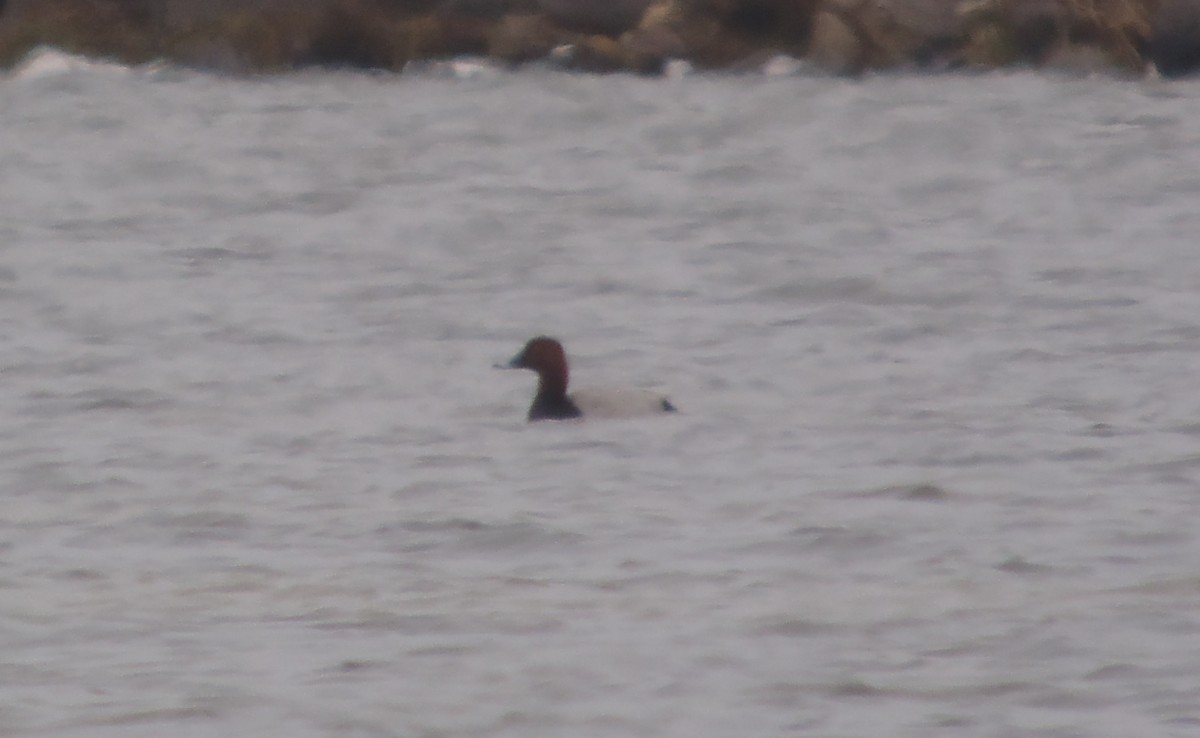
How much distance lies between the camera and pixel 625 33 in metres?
32.0

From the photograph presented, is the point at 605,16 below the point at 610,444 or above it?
above

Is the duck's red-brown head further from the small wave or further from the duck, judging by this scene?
the small wave

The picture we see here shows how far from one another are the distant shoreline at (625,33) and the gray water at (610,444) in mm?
6764

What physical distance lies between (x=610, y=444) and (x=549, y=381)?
3.03 ft

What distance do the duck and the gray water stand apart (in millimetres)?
105

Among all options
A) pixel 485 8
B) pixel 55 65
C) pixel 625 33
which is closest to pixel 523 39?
pixel 625 33

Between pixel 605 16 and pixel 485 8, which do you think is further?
pixel 485 8

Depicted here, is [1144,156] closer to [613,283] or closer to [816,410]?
[613,283]

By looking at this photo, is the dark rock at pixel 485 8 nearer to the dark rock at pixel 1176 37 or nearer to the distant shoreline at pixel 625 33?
the distant shoreline at pixel 625 33

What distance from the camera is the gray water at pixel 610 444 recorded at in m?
6.46

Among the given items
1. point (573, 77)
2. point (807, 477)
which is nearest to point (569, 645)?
point (807, 477)

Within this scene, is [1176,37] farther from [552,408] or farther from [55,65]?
[552,408]

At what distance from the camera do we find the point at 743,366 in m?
12.5

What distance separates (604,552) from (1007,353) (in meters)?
4.81
